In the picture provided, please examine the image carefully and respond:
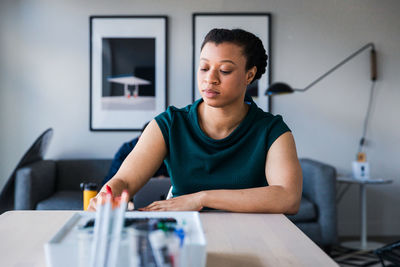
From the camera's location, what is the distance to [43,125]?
391 cm

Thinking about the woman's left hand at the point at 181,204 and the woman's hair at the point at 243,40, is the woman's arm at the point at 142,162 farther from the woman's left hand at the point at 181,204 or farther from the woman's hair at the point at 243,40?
the woman's hair at the point at 243,40

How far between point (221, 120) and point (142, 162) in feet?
0.99

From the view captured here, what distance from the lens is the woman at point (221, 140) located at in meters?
1.29

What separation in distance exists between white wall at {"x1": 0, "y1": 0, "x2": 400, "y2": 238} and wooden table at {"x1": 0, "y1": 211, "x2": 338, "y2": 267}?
2942mm

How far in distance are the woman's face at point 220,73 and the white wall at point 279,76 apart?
8.61 ft

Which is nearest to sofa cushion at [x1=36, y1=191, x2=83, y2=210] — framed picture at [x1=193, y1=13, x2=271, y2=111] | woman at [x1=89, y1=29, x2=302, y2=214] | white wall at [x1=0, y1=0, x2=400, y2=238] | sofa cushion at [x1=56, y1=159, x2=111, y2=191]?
sofa cushion at [x1=56, y1=159, x2=111, y2=191]

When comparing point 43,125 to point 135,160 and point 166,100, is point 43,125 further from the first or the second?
point 135,160

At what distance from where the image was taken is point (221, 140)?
136cm

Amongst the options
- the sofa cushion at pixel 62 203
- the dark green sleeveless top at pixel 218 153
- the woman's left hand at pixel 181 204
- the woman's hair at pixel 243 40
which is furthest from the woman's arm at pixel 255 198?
the sofa cushion at pixel 62 203

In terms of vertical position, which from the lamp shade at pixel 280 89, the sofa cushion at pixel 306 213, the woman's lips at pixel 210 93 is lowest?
the sofa cushion at pixel 306 213

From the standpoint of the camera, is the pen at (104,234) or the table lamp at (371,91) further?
the table lamp at (371,91)

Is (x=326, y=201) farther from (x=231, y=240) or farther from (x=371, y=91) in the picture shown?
(x=231, y=240)

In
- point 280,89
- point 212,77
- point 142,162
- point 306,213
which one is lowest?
point 306,213

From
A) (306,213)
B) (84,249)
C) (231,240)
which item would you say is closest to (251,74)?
(231,240)
